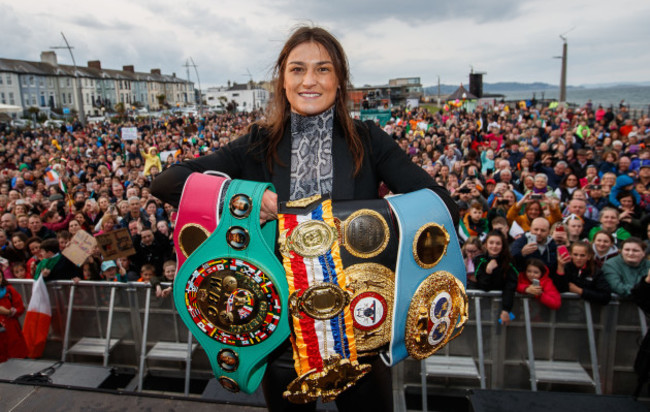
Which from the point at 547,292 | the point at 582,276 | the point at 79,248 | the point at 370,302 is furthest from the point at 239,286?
the point at 79,248

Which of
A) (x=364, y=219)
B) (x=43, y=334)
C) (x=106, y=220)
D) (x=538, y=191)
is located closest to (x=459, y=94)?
(x=538, y=191)

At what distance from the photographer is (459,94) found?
27359mm

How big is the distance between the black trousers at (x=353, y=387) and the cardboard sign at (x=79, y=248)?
165 inches

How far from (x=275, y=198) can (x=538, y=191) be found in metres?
6.76

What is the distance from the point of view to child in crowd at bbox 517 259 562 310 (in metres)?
4.05

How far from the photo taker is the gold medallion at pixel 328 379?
1227mm

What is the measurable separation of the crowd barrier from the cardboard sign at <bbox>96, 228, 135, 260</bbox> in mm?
347

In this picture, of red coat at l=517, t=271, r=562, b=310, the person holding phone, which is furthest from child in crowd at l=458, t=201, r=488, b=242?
red coat at l=517, t=271, r=562, b=310

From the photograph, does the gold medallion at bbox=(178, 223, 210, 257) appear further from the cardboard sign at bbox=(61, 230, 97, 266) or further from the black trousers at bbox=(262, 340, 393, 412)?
the cardboard sign at bbox=(61, 230, 97, 266)

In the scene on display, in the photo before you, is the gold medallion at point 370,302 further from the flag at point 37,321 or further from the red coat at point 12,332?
the red coat at point 12,332

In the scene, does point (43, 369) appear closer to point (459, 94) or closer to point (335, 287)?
point (335, 287)

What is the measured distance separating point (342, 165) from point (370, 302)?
472 millimetres

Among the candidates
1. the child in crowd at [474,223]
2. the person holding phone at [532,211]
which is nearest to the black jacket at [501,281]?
the child in crowd at [474,223]

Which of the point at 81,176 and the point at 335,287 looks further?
the point at 81,176
